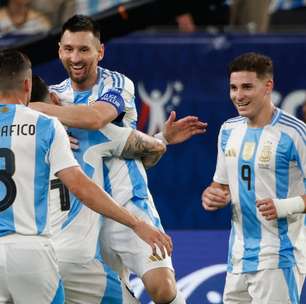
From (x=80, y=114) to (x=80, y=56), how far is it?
50 cm

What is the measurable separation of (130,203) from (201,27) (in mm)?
4960


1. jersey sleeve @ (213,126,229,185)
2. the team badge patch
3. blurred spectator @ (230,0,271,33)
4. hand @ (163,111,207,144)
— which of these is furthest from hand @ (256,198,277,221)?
blurred spectator @ (230,0,271,33)

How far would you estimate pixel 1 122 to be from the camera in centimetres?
612

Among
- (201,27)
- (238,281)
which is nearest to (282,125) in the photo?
(238,281)

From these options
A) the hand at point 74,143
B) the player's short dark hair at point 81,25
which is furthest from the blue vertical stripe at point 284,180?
the player's short dark hair at point 81,25

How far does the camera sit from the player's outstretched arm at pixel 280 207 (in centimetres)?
722

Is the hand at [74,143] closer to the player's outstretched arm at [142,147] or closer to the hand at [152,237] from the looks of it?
the player's outstretched arm at [142,147]

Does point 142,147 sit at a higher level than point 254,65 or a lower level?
lower

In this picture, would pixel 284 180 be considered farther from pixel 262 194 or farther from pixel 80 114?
pixel 80 114

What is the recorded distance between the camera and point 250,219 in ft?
24.7

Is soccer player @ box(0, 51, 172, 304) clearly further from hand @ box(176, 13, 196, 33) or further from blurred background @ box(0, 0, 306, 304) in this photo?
hand @ box(176, 13, 196, 33)

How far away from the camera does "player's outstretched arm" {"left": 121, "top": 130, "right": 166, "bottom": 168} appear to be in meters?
7.57

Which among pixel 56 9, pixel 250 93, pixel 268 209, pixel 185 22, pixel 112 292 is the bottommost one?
pixel 112 292

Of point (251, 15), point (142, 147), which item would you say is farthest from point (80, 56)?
point (251, 15)
